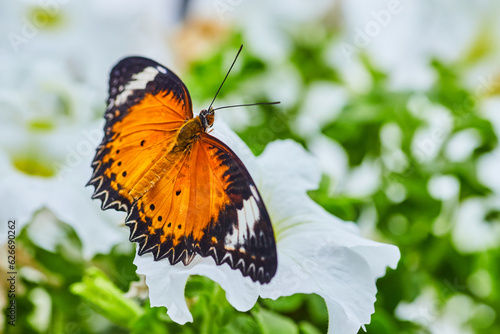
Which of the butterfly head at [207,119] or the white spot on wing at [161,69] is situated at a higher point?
the white spot on wing at [161,69]

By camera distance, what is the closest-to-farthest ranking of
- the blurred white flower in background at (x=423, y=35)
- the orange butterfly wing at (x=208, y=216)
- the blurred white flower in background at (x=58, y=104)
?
1. the orange butterfly wing at (x=208, y=216)
2. the blurred white flower in background at (x=58, y=104)
3. the blurred white flower in background at (x=423, y=35)

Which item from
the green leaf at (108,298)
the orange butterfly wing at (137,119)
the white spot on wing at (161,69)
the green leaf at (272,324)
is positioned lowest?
the green leaf at (108,298)

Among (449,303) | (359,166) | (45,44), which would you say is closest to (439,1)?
(359,166)

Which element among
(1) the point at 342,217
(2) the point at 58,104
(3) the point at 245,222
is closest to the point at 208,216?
(3) the point at 245,222

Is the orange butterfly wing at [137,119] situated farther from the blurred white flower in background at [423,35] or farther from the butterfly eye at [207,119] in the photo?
the blurred white flower in background at [423,35]

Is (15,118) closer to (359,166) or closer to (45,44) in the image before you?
(45,44)

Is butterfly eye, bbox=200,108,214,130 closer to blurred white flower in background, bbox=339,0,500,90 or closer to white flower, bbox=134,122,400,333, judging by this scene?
white flower, bbox=134,122,400,333

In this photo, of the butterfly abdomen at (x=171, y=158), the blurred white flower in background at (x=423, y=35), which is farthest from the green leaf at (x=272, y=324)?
the blurred white flower in background at (x=423, y=35)

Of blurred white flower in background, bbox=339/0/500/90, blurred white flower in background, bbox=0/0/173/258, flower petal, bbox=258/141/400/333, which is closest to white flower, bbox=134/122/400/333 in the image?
flower petal, bbox=258/141/400/333
